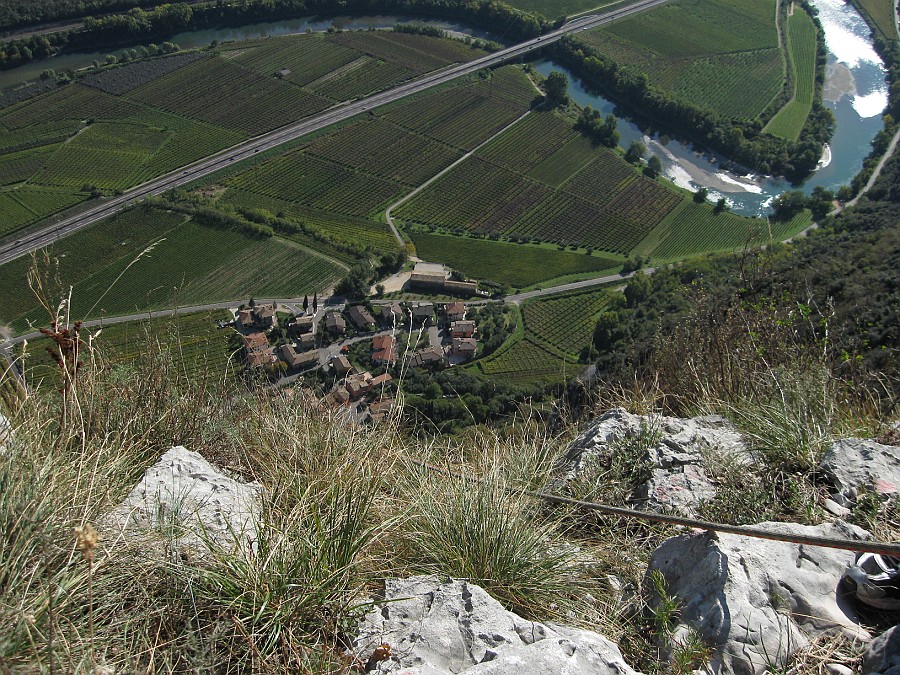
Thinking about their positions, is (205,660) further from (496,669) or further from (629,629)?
(629,629)

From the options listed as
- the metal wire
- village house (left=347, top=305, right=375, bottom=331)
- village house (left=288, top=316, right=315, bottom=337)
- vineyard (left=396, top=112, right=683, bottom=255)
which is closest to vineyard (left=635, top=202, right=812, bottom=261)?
vineyard (left=396, top=112, right=683, bottom=255)

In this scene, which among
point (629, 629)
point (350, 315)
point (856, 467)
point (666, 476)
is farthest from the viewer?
point (350, 315)

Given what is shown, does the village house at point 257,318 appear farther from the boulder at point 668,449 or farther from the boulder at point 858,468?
the boulder at point 858,468

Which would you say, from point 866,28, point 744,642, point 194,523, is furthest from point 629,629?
point 866,28

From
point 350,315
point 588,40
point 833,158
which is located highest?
point 588,40

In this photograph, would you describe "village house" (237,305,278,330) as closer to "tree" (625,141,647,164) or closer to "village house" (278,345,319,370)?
"village house" (278,345,319,370)

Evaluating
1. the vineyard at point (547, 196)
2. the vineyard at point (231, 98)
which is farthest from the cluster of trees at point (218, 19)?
the vineyard at point (547, 196)

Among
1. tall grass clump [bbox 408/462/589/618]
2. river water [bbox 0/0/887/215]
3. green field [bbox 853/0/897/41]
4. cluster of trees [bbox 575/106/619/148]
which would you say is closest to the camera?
tall grass clump [bbox 408/462/589/618]
